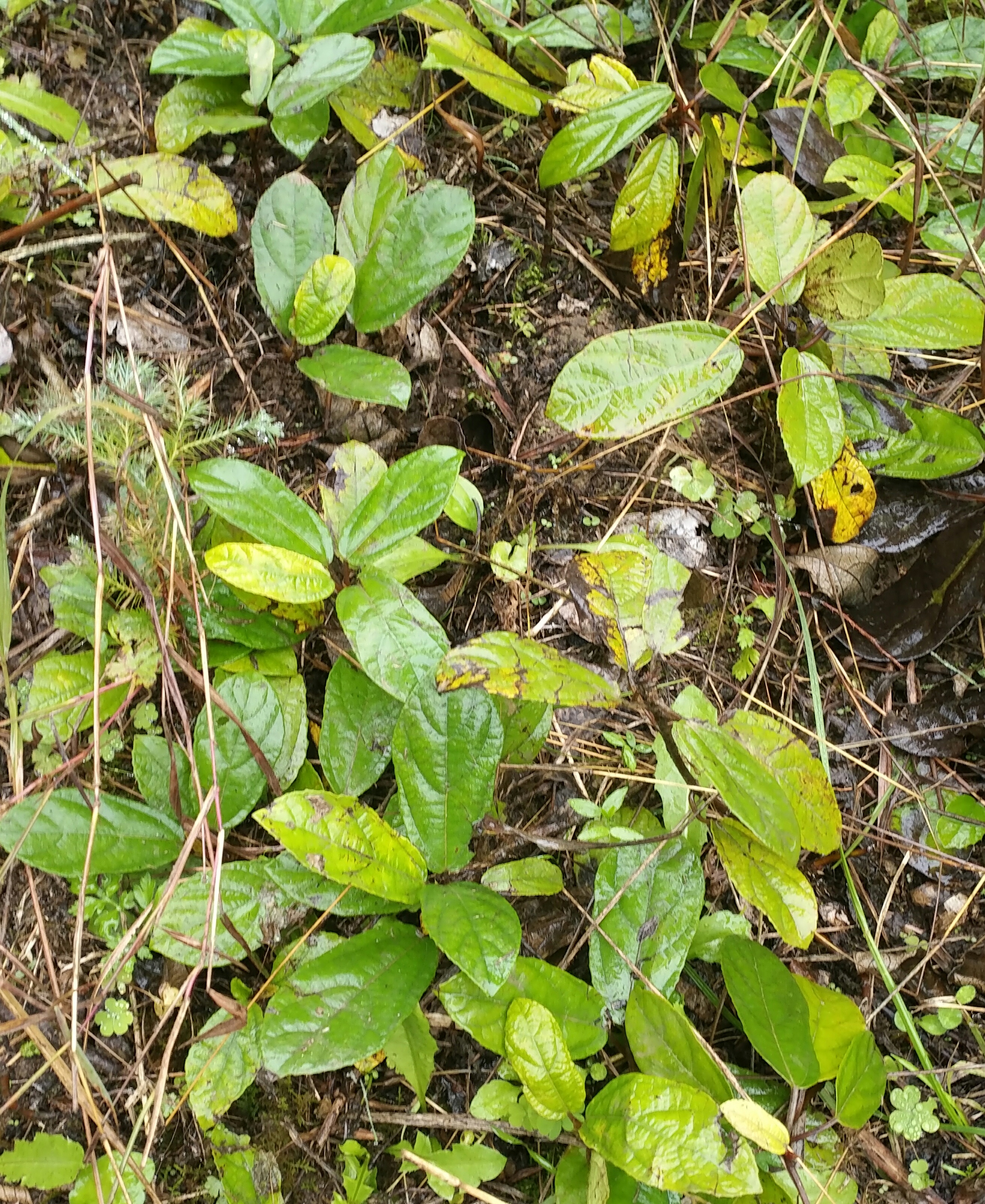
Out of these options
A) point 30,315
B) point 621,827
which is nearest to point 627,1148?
point 621,827

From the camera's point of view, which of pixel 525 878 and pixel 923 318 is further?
pixel 923 318

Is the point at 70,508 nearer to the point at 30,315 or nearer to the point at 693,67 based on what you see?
the point at 30,315

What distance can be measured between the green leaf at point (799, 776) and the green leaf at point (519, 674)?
0.26 meters

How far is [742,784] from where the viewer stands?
4.05 ft

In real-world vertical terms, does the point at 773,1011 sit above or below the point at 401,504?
below

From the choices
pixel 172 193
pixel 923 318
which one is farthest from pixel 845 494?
pixel 172 193

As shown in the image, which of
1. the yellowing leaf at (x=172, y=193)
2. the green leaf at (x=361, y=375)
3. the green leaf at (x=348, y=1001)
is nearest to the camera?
the green leaf at (x=348, y=1001)

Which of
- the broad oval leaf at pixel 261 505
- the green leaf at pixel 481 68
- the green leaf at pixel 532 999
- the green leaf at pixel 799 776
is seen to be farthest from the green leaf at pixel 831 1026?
the green leaf at pixel 481 68

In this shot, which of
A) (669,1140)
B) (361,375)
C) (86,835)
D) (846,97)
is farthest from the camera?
(846,97)

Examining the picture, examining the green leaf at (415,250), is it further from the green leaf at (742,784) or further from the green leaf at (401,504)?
the green leaf at (742,784)

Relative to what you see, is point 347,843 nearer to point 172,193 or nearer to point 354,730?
point 354,730

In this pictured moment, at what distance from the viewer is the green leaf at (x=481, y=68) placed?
4.75 feet

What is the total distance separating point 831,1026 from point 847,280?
4.18 feet

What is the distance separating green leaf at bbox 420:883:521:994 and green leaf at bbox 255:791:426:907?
5cm
